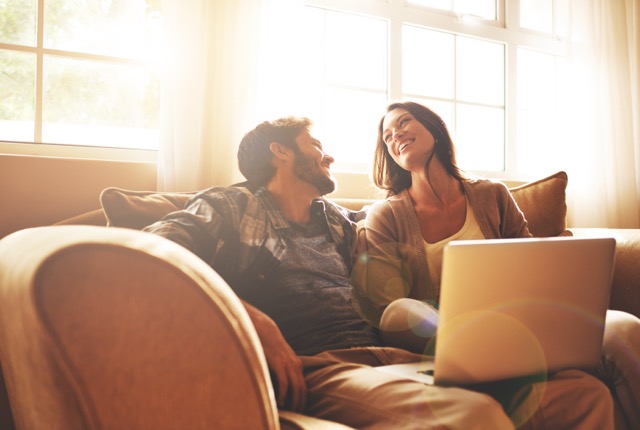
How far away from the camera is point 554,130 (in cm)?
307

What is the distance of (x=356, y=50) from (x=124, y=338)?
243 centimetres

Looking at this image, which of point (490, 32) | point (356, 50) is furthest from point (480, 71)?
point (356, 50)

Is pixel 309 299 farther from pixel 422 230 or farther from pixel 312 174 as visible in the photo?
pixel 422 230

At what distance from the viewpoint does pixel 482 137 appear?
3062 mm

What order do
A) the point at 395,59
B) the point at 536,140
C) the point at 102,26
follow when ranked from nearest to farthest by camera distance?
the point at 102,26
the point at 395,59
the point at 536,140

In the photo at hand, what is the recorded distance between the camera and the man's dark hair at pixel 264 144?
5.30 ft

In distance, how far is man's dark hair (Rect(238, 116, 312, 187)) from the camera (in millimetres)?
1615

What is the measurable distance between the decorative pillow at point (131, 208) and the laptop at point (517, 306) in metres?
0.76

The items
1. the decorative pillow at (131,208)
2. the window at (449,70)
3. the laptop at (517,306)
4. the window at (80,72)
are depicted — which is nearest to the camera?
the laptop at (517,306)

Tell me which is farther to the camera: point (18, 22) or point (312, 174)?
point (18, 22)

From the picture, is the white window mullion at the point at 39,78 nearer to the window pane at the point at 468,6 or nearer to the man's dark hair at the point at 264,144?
the man's dark hair at the point at 264,144

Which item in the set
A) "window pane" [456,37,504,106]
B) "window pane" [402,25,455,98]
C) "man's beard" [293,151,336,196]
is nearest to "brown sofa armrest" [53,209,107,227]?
"man's beard" [293,151,336,196]

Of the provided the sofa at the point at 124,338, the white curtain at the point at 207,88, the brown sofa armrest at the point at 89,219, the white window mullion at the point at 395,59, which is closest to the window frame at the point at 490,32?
the white window mullion at the point at 395,59

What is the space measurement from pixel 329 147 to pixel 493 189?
3.07ft
